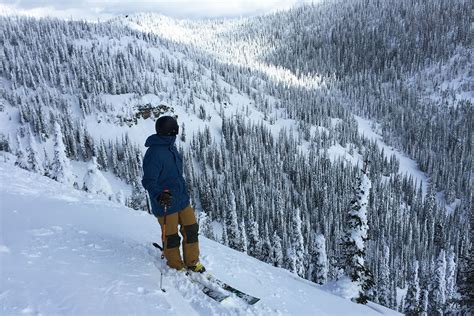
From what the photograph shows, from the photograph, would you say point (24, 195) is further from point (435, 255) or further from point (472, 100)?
point (472, 100)

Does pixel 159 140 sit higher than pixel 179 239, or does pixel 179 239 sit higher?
pixel 159 140

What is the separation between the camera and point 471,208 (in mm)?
113562

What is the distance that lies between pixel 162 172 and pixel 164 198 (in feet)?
2.74

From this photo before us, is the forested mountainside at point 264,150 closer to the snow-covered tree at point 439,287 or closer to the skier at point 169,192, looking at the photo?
the snow-covered tree at point 439,287

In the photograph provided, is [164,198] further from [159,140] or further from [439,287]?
[439,287]

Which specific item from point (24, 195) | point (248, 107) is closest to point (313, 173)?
point (248, 107)

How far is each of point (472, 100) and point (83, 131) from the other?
21114 centimetres

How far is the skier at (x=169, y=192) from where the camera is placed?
27.0ft

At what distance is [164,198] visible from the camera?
25.8 ft

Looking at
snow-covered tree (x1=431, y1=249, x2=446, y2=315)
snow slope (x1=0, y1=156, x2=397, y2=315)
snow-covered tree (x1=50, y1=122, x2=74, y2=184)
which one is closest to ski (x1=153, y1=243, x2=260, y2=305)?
snow slope (x1=0, y1=156, x2=397, y2=315)

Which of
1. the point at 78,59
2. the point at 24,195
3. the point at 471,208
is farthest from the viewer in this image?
the point at 78,59

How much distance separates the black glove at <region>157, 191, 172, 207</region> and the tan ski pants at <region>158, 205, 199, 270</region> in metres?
0.67

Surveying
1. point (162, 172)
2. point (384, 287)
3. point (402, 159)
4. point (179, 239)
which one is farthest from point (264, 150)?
point (162, 172)

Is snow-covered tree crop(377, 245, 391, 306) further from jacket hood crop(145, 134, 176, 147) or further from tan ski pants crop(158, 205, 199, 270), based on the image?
jacket hood crop(145, 134, 176, 147)
